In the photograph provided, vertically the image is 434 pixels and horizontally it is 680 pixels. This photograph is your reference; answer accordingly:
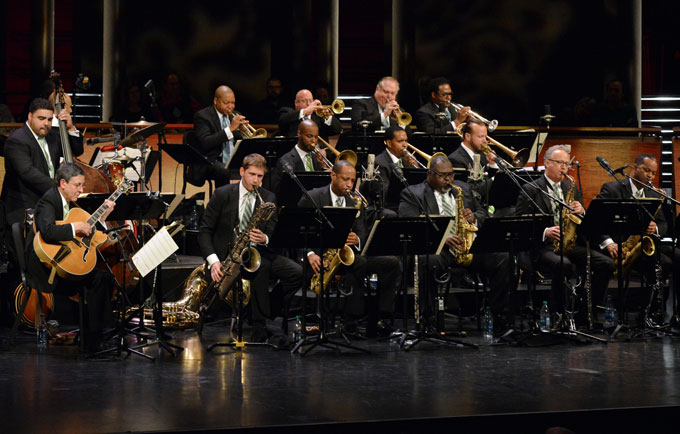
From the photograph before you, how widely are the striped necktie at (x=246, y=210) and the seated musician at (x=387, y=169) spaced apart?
3.79ft

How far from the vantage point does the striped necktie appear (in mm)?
7707

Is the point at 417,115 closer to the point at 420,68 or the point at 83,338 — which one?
the point at 420,68

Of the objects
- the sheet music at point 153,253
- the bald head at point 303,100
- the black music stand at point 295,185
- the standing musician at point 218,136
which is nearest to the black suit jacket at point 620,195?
the black music stand at point 295,185

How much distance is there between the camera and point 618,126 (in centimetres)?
1108

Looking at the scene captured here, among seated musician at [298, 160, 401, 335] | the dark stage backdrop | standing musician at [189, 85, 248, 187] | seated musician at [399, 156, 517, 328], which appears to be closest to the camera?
seated musician at [298, 160, 401, 335]

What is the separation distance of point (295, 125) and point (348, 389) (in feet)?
13.5

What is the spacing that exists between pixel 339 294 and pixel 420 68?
5873 millimetres

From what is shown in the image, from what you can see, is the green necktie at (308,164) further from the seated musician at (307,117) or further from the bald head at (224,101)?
the bald head at (224,101)

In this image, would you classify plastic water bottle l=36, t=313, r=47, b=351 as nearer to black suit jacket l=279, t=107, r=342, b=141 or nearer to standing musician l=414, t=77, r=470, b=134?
black suit jacket l=279, t=107, r=342, b=141

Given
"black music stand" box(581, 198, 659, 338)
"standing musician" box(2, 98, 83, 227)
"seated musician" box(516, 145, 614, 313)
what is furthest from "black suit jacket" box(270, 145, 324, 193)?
"black music stand" box(581, 198, 659, 338)

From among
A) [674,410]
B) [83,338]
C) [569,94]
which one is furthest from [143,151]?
[569,94]

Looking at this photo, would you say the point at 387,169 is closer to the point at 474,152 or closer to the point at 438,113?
the point at 474,152

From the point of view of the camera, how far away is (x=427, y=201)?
8.10m

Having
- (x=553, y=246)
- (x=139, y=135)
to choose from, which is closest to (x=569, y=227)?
(x=553, y=246)
